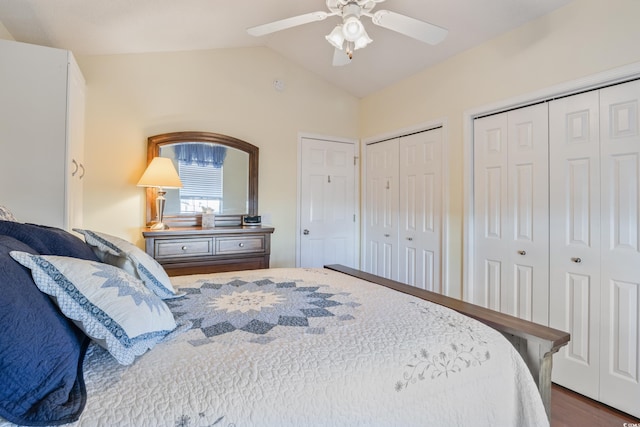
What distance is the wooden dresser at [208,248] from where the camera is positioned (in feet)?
8.97

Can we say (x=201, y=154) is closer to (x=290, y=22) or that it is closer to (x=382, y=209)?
(x=290, y=22)

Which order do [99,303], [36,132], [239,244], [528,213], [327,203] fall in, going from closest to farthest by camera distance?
[99,303]
[36,132]
[528,213]
[239,244]
[327,203]

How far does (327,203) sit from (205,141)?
1.46 meters

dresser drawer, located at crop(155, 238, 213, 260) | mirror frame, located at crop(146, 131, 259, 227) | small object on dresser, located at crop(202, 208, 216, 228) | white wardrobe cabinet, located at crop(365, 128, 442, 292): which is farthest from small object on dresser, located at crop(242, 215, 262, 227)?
white wardrobe cabinet, located at crop(365, 128, 442, 292)

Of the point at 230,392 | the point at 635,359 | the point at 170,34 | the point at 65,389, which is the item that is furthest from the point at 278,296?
the point at 170,34

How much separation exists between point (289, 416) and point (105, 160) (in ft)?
9.39

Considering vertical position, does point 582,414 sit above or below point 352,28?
below

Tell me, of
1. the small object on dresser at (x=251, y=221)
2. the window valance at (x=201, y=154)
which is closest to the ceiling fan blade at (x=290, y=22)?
the window valance at (x=201, y=154)

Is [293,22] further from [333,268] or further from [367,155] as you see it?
[367,155]

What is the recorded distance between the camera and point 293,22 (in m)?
1.86

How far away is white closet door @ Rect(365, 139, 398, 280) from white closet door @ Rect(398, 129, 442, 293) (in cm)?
10

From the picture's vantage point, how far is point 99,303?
88 centimetres

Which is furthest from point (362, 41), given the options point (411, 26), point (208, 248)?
point (208, 248)

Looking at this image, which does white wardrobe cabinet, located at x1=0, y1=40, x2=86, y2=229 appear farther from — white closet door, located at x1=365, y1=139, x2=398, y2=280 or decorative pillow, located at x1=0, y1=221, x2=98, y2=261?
white closet door, located at x1=365, y1=139, x2=398, y2=280
